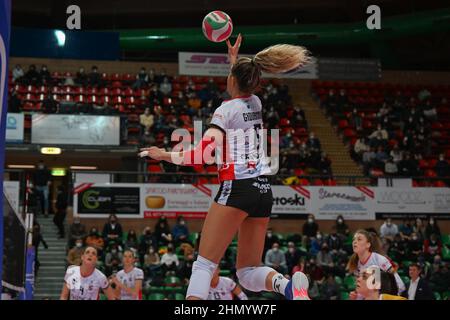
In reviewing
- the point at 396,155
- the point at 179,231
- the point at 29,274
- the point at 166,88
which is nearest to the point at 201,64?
the point at 166,88

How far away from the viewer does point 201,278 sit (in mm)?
4652

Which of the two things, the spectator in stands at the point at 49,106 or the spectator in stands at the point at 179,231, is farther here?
the spectator in stands at the point at 49,106

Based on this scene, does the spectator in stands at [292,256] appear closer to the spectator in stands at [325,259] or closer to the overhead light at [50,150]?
the spectator in stands at [325,259]

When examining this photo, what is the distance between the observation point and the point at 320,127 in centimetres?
2781

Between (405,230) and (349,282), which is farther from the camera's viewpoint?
(405,230)

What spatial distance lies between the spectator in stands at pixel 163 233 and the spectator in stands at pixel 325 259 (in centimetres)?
403

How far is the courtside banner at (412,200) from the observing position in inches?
847

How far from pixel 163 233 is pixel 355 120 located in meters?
11.4

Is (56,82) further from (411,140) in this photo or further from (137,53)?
(411,140)

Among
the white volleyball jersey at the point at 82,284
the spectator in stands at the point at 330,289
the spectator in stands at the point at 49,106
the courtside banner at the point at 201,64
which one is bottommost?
the spectator in stands at the point at 330,289

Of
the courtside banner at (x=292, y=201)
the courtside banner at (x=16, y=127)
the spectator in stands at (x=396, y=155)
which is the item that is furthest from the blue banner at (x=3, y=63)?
the spectator in stands at (x=396, y=155)

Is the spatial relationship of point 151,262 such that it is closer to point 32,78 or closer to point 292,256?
point 292,256

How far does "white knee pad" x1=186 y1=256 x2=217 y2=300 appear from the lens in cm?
463
